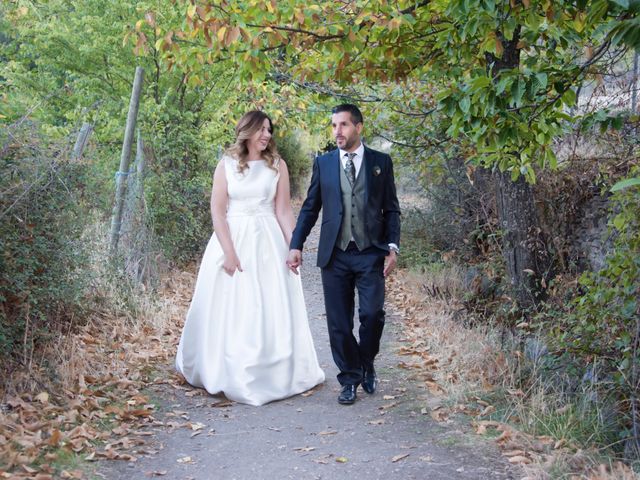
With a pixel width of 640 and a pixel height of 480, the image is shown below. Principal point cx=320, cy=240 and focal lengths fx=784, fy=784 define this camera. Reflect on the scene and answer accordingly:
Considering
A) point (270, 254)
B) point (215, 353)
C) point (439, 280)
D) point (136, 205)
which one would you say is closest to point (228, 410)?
point (215, 353)

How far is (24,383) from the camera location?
561 centimetres

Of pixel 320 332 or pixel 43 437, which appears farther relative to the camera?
pixel 320 332

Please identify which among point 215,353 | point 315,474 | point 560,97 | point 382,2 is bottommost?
point 315,474

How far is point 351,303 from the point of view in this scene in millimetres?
6039

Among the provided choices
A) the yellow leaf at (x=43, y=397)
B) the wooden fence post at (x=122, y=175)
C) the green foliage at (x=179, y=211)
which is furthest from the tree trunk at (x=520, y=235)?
the green foliage at (x=179, y=211)

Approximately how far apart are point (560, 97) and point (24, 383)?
418 cm

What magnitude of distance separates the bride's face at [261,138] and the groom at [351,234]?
0.59 meters

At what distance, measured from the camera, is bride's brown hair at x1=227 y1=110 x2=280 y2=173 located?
6.22 metres

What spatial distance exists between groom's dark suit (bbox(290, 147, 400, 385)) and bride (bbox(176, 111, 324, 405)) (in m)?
0.40

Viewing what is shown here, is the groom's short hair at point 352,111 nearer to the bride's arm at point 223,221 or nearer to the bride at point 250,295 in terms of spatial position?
the bride at point 250,295

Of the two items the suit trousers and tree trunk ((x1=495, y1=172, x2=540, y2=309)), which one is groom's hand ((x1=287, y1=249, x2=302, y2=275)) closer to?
the suit trousers

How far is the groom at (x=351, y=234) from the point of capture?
18.9 feet

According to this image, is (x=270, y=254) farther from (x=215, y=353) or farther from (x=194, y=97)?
(x=194, y=97)

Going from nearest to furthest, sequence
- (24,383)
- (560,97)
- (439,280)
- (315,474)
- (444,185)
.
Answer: (315,474), (560,97), (24,383), (439,280), (444,185)
